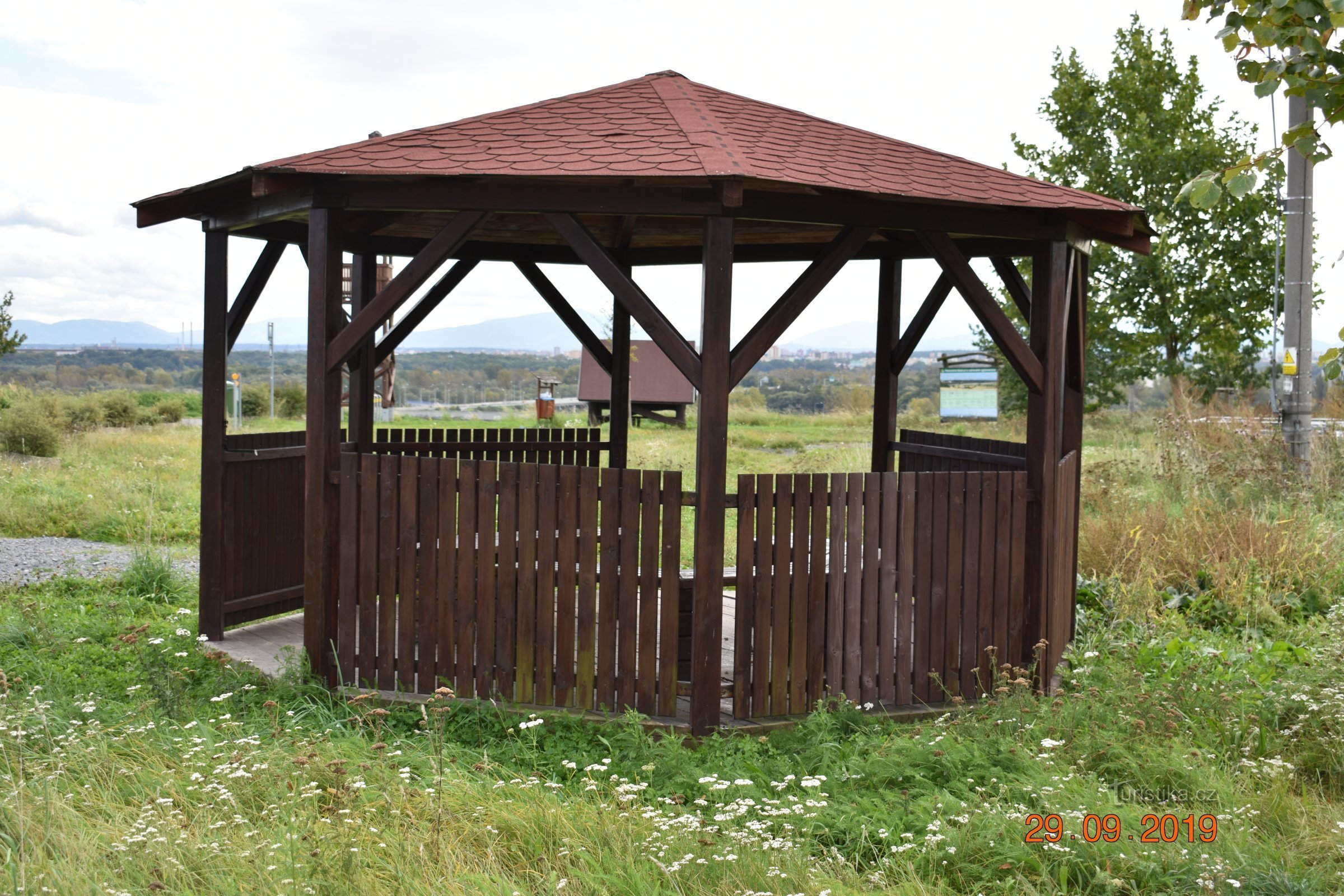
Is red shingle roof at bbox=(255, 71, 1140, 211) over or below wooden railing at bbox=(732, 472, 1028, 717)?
over

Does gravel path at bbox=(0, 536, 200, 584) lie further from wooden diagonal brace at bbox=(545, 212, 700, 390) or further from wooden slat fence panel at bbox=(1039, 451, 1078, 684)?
wooden slat fence panel at bbox=(1039, 451, 1078, 684)

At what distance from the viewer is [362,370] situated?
7.77 meters

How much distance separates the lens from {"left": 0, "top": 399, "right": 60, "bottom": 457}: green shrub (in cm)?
1930

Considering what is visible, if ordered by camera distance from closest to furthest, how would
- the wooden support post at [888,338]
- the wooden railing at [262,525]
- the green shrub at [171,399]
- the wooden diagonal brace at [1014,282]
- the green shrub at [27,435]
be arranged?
the wooden diagonal brace at [1014,282] < the wooden railing at [262,525] < the wooden support post at [888,338] < the green shrub at [27,435] < the green shrub at [171,399]

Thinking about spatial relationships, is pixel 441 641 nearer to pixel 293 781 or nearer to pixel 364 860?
pixel 293 781

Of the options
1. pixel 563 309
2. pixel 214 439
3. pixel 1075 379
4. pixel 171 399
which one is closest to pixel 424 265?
pixel 214 439

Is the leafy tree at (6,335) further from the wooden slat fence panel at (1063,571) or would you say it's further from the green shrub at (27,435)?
the wooden slat fence panel at (1063,571)

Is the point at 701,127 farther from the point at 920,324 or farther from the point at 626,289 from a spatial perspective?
the point at 920,324

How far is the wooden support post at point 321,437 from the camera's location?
5.52 metres

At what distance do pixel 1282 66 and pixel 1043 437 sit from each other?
261 centimetres

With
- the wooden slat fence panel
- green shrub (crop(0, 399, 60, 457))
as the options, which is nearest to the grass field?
the wooden slat fence panel

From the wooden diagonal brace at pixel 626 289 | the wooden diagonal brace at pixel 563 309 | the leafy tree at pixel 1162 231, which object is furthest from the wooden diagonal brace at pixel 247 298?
the leafy tree at pixel 1162 231

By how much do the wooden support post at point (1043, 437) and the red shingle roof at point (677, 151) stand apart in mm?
442

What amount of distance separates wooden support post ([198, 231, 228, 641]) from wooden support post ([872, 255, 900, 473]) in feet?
14.8
